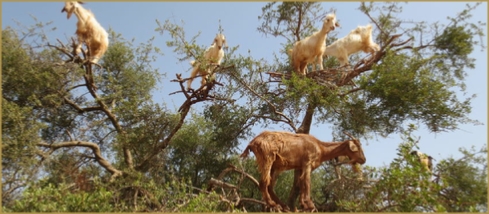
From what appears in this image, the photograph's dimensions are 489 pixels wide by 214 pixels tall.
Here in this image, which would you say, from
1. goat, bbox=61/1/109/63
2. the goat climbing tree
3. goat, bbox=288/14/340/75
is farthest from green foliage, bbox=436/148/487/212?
goat, bbox=61/1/109/63

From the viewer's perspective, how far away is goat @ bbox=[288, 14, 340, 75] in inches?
392

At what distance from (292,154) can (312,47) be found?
3.47 meters

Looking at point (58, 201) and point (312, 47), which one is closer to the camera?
point (58, 201)

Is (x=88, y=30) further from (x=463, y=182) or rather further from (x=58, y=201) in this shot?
(x=463, y=182)

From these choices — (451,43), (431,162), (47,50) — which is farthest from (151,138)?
(451,43)

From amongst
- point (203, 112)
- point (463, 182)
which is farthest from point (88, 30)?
point (463, 182)

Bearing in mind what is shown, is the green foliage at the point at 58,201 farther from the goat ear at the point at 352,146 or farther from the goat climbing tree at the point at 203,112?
the goat ear at the point at 352,146

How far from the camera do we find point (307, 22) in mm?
12086

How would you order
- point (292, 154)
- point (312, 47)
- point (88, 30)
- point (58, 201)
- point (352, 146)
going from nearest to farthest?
point (58, 201)
point (292, 154)
point (352, 146)
point (88, 30)
point (312, 47)

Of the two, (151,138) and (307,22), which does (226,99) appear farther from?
(307,22)

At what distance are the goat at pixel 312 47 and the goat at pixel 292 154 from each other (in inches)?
119

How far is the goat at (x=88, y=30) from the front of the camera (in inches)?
366

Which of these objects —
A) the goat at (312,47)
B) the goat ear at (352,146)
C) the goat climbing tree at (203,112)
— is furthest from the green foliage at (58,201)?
the goat at (312,47)

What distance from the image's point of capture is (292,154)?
7652 millimetres
